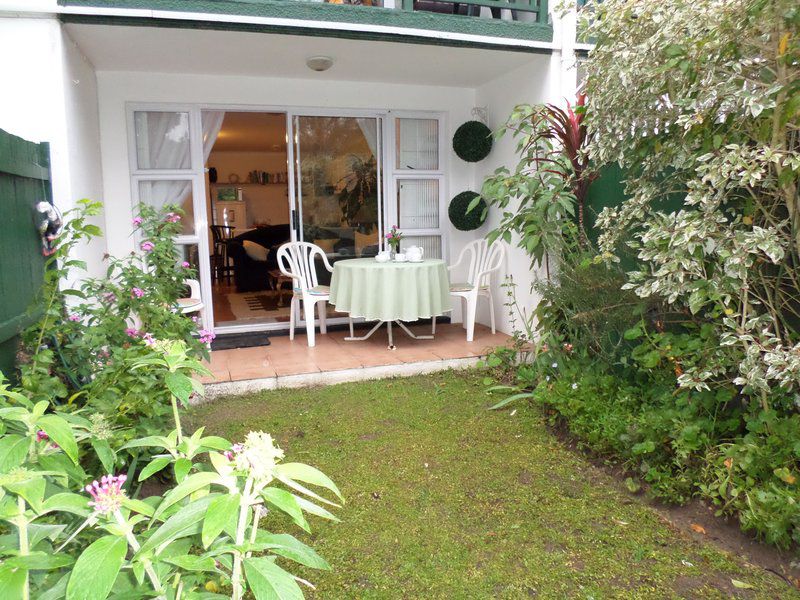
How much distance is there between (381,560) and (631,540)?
1029 mm

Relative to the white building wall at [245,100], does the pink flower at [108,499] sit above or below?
below

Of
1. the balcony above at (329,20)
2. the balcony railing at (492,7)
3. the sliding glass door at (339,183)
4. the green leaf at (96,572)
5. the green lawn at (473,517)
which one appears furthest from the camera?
the sliding glass door at (339,183)

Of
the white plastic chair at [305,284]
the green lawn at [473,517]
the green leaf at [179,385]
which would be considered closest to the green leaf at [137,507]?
the green leaf at [179,385]

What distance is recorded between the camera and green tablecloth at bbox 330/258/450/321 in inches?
201

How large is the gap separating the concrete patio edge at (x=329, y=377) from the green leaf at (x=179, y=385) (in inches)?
113

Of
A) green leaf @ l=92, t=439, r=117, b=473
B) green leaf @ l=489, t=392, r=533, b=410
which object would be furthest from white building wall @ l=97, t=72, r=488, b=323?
green leaf @ l=92, t=439, r=117, b=473

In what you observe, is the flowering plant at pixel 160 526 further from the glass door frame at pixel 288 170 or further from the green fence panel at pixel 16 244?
the glass door frame at pixel 288 170

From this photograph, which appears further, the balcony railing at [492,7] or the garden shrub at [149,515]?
the balcony railing at [492,7]

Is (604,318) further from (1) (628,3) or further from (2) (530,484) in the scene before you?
(1) (628,3)

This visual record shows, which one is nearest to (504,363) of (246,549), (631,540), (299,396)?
(299,396)

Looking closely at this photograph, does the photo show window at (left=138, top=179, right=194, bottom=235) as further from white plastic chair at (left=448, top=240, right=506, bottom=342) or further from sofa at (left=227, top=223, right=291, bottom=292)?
sofa at (left=227, top=223, right=291, bottom=292)

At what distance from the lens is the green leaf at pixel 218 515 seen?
841mm

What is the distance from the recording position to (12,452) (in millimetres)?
1140

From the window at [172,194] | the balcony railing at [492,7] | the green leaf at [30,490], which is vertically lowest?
the green leaf at [30,490]
